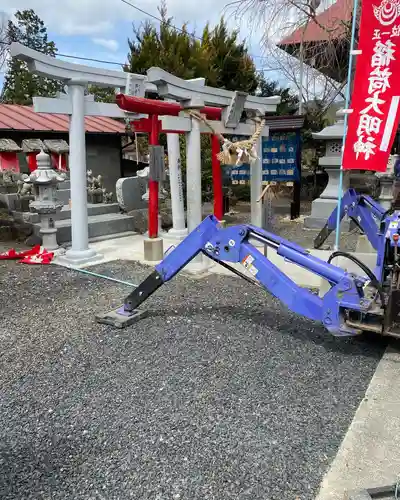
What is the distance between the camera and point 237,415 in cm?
277

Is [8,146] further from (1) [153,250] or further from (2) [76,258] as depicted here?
(1) [153,250]

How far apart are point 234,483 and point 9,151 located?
9922mm

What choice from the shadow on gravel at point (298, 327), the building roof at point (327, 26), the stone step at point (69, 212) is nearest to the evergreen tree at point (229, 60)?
the building roof at point (327, 26)

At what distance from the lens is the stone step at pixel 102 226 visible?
7.91 metres

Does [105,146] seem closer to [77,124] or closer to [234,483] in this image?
[77,124]

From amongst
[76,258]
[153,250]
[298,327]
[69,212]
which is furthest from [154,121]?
[298,327]

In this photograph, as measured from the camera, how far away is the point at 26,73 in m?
19.1

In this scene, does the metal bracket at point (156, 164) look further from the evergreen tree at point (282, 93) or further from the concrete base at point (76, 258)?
the evergreen tree at point (282, 93)

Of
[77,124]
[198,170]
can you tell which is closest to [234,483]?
[198,170]

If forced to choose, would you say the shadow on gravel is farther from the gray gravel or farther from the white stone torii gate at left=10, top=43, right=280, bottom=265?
the white stone torii gate at left=10, top=43, right=280, bottom=265

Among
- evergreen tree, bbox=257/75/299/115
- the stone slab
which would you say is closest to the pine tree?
evergreen tree, bbox=257/75/299/115

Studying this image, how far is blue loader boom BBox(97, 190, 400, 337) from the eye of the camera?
3.22 metres

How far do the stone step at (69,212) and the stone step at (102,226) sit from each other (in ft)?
0.42

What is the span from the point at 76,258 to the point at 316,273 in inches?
165
